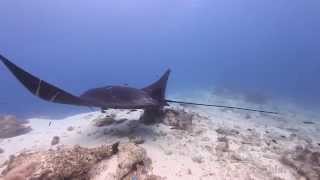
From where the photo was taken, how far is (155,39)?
15950 cm

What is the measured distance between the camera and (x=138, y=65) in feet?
420

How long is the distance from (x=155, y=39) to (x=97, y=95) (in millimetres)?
156979

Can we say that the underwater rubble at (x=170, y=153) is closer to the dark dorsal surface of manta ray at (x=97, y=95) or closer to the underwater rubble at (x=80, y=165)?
the underwater rubble at (x=80, y=165)

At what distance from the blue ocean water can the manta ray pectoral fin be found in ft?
203

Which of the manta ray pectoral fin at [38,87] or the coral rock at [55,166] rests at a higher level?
the manta ray pectoral fin at [38,87]

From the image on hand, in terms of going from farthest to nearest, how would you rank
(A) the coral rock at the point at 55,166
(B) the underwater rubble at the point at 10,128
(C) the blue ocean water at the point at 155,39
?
(C) the blue ocean water at the point at 155,39 → (B) the underwater rubble at the point at 10,128 → (A) the coral rock at the point at 55,166

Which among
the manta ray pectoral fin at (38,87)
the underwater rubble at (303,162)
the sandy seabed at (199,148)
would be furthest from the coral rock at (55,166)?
the underwater rubble at (303,162)

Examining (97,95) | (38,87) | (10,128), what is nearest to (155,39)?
(10,128)

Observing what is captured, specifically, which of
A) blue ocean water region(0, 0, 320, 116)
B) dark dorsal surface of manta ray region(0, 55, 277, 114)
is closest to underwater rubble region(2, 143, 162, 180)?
dark dorsal surface of manta ray region(0, 55, 277, 114)

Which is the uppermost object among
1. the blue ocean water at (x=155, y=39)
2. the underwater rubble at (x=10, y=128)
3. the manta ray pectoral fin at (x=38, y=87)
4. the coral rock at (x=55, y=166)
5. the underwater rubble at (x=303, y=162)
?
the blue ocean water at (x=155, y=39)

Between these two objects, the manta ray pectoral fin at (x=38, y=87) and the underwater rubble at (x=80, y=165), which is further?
the manta ray pectoral fin at (x=38, y=87)

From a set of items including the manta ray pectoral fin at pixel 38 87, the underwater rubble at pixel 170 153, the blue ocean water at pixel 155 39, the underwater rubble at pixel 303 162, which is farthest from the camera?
the blue ocean water at pixel 155 39

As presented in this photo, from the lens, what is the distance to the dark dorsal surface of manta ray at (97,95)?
4.34m

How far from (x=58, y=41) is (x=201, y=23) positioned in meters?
84.5
